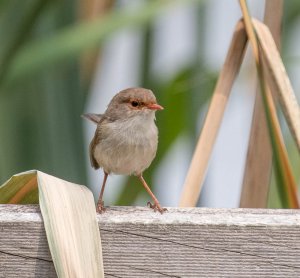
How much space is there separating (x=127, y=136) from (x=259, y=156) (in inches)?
19.9

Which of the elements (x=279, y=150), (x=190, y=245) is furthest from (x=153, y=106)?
(x=190, y=245)

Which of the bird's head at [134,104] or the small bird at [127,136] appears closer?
the small bird at [127,136]

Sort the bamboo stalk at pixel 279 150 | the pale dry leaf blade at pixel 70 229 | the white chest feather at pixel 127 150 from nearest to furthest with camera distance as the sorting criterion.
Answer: the pale dry leaf blade at pixel 70 229 → the bamboo stalk at pixel 279 150 → the white chest feather at pixel 127 150

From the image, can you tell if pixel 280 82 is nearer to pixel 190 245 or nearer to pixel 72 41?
pixel 190 245

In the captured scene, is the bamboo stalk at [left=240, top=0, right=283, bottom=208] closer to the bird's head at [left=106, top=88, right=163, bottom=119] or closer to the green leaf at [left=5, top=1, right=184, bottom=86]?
the bird's head at [left=106, top=88, right=163, bottom=119]

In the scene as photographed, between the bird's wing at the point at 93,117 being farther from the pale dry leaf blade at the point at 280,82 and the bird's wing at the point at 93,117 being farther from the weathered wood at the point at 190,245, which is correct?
the weathered wood at the point at 190,245

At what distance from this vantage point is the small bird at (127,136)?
9.06 feet

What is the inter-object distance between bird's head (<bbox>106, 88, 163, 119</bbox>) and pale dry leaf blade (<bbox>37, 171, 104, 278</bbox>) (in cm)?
116

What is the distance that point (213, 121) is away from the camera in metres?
2.47

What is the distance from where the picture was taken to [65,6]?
334 centimetres

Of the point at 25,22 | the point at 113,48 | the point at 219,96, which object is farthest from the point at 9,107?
the point at 219,96

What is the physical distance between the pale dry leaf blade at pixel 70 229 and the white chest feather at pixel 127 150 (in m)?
0.98

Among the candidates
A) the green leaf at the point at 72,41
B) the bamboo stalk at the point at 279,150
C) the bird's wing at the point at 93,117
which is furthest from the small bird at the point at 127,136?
the bamboo stalk at the point at 279,150

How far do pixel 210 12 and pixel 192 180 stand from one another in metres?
1.26
